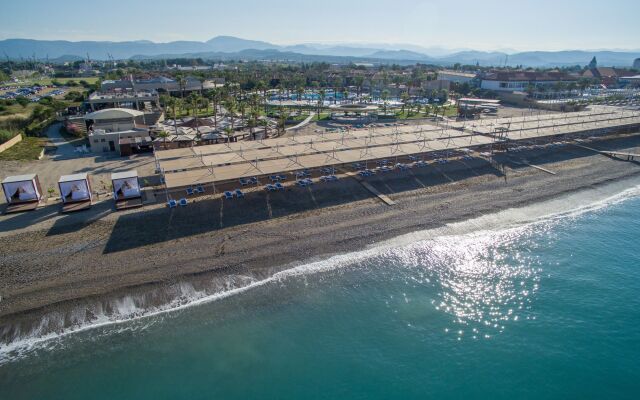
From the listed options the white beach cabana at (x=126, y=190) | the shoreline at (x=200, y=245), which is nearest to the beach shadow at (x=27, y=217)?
the shoreline at (x=200, y=245)

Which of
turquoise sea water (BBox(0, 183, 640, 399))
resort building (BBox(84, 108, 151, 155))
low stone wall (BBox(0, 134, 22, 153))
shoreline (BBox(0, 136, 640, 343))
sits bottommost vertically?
turquoise sea water (BBox(0, 183, 640, 399))

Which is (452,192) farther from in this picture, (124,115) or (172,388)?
(124,115)

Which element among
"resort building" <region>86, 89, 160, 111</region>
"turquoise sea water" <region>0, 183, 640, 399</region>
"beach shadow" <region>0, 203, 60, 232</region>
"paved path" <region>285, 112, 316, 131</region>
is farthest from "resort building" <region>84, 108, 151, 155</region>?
"turquoise sea water" <region>0, 183, 640, 399</region>

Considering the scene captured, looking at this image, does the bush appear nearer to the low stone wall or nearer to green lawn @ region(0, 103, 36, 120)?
the low stone wall

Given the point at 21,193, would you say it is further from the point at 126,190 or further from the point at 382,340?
the point at 382,340

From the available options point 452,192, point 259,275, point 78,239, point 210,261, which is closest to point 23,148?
point 78,239
